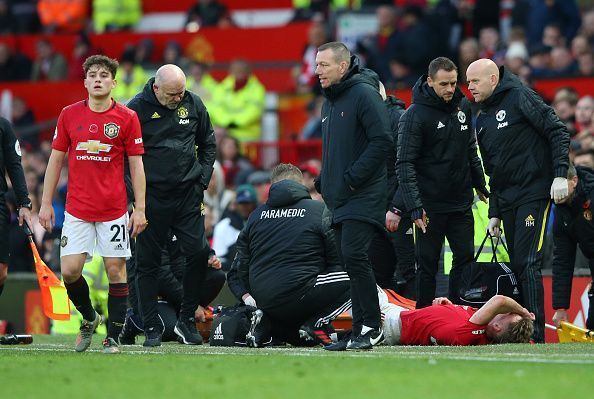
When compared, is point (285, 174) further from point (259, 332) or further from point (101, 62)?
point (101, 62)

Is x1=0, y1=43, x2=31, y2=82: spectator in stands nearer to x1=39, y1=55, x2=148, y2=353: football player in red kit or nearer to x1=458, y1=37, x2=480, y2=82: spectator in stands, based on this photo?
x1=458, y1=37, x2=480, y2=82: spectator in stands

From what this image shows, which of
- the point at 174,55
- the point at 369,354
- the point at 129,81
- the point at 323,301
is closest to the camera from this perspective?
the point at 369,354

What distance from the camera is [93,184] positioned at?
10.6 metres

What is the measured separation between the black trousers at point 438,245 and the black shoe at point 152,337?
2295 millimetres

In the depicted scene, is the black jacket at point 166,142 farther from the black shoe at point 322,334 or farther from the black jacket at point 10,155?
the black shoe at point 322,334

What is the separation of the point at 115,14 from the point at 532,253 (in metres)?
15.2

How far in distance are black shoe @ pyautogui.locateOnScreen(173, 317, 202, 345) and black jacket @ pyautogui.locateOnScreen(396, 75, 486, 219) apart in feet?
7.42

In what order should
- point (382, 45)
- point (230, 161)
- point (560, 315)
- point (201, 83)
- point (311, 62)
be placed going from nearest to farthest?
point (560, 315)
point (230, 161)
point (382, 45)
point (311, 62)
point (201, 83)

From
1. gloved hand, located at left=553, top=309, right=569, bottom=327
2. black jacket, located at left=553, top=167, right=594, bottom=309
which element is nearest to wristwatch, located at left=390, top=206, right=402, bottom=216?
black jacket, located at left=553, top=167, right=594, bottom=309

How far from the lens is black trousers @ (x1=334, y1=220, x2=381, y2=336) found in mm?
10352

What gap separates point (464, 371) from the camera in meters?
8.58

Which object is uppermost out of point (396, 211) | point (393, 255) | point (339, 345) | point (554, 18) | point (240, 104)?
point (554, 18)

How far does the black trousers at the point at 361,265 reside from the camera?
1035 cm

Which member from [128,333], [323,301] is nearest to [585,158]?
[323,301]
